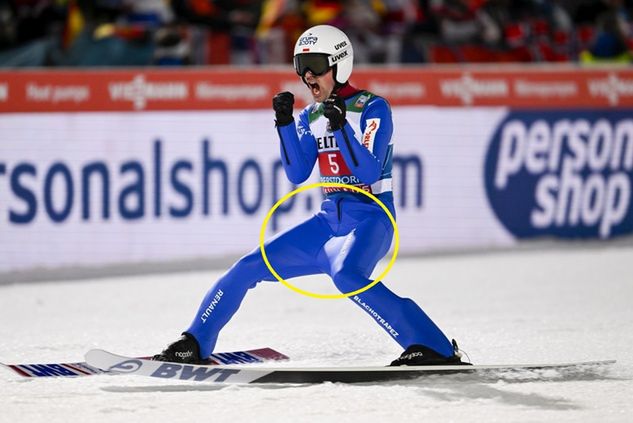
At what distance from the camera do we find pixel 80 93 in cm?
1162

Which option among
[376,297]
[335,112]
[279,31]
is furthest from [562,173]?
[335,112]

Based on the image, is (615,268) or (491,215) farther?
(491,215)

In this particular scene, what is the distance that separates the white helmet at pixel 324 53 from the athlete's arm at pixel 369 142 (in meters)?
0.26

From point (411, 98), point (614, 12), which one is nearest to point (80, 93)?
point (411, 98)

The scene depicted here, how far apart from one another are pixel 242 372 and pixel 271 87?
562 centimetres

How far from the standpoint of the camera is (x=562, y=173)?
42.4 feet

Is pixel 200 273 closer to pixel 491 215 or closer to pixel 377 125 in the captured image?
pixel 491 215

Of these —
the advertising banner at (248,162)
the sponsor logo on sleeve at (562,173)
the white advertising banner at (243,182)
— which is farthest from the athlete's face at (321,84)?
the sponsor logo on sleeve at (562,173)

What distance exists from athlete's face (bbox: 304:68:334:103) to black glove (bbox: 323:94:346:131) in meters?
0.35

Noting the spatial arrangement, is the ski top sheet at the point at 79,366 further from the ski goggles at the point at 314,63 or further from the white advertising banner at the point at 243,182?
the white advertising banner at the point at 243,182

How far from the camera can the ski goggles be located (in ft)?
23.2

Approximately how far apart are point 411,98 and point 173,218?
260cm

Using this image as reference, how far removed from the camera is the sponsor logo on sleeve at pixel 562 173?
12836 millimetres

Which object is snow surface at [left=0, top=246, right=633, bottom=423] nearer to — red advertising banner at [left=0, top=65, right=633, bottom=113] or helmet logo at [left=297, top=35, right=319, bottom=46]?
red advertising banner at [left=0, top=65, right=633, bottom=113]
